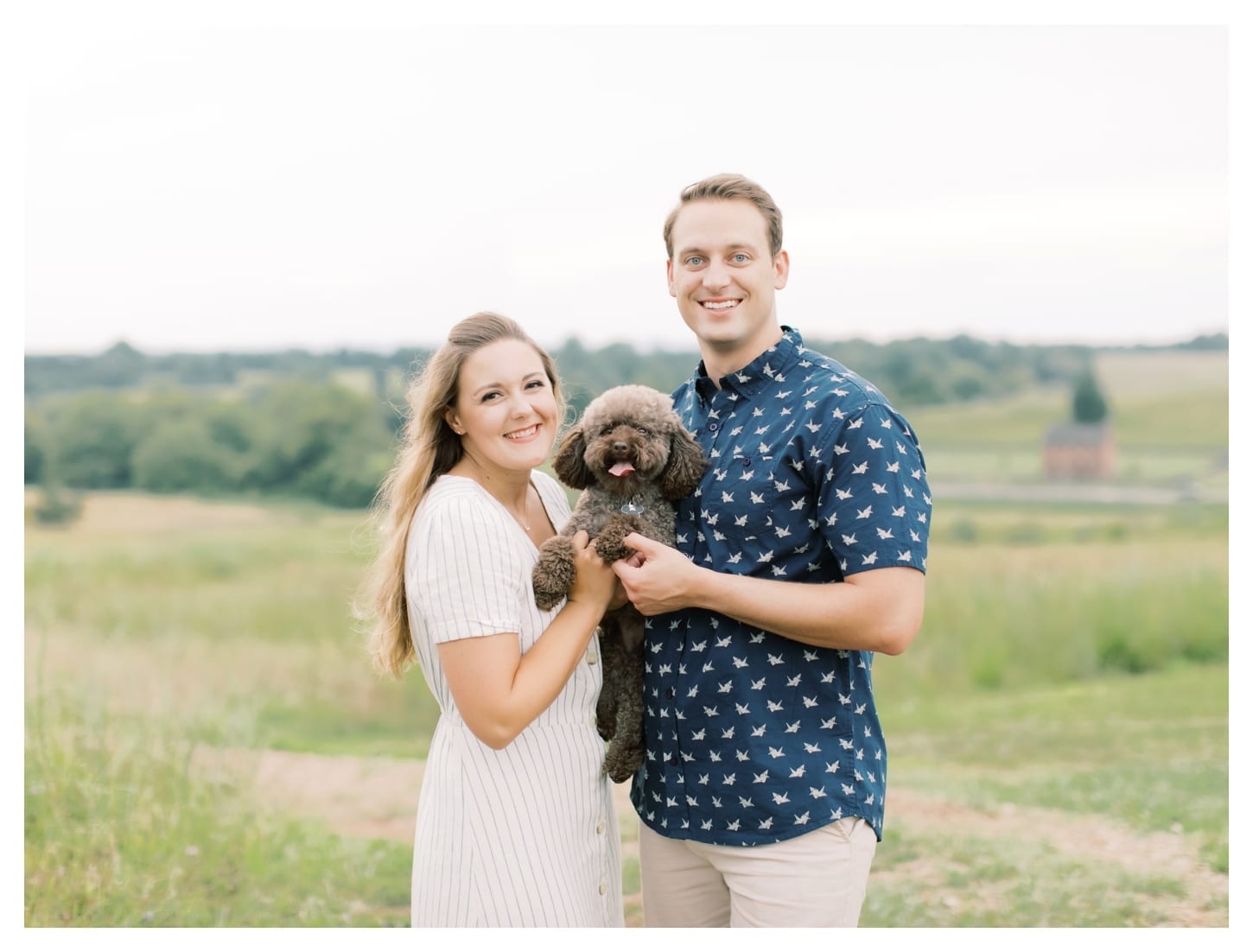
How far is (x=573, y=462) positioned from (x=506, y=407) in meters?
0.46

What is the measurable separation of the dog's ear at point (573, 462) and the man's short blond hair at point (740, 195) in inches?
24.9

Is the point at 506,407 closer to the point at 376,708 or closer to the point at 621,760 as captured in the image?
the point at 621,760

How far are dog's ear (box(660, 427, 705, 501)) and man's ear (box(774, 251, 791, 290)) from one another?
51 cm

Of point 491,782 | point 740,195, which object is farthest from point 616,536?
point 740,195

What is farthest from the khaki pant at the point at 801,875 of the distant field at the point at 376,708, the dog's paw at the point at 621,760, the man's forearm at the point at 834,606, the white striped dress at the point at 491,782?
the distant field at the point at 376,708

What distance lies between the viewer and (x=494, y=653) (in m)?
2.57

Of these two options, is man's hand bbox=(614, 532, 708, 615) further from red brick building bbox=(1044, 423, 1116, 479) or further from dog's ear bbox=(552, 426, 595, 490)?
red brick building bbox=(1044, 423, 1116, 479)

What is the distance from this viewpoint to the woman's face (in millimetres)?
2807

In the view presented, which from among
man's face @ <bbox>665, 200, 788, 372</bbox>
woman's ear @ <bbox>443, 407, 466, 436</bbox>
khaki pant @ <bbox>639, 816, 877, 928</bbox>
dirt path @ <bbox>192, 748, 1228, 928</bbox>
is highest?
man's face @ <bbox>665, 200, 788, 372</bbox>

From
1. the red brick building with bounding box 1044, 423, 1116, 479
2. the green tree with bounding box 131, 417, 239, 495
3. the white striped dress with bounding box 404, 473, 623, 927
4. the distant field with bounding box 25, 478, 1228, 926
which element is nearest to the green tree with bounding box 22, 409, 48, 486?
the distant field with bounding box 25, 478, 1228, 926

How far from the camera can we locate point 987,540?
11797 millimetres

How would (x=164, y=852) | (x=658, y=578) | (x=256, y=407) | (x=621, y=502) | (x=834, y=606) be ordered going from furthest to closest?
1. (x=256, y=407)
2. (x=164, y=852)
3. (x=621, y=502)
4. (x=658, y=578)
5. (x=834, y=606)

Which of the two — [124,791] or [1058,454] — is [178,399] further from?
[1058,454]

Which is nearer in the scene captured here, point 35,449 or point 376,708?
point 376,708
